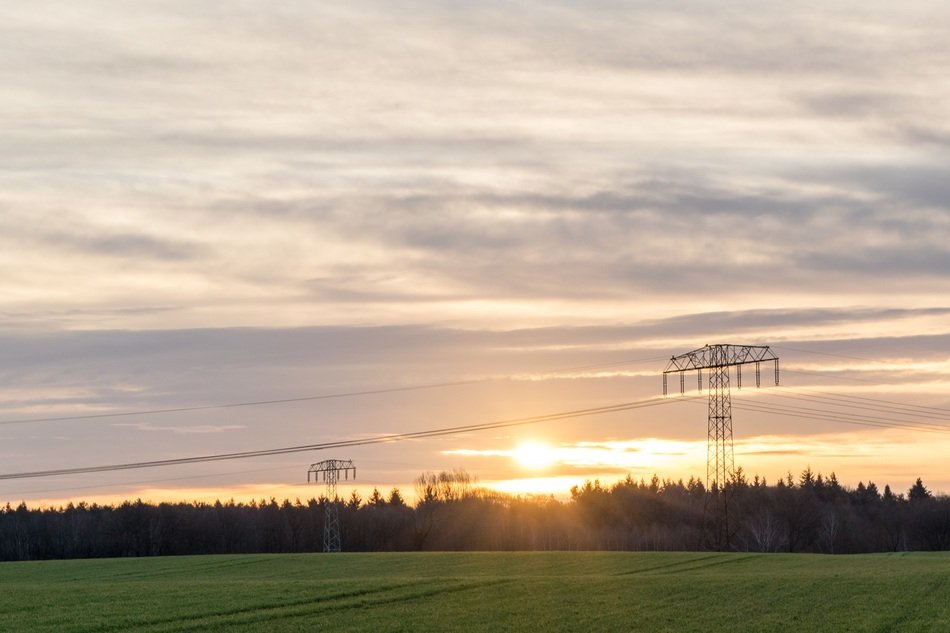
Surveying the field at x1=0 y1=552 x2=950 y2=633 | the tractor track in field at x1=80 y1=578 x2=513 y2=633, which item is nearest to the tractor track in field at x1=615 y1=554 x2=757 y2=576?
the field at x1=0 y1=552 x2=950 y2=633

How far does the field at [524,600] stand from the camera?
1989 inches

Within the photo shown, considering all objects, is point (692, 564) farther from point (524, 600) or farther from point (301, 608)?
point (301, 608)

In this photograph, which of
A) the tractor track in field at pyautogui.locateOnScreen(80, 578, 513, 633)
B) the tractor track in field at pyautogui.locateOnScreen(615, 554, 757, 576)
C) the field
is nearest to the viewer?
the field

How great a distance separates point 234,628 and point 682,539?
6247 inches

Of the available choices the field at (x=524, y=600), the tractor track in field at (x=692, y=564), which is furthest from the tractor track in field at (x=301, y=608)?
the tractor track in field at (x=692, y=564)

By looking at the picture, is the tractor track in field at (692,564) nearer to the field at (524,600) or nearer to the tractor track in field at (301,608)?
the field at (524,600)

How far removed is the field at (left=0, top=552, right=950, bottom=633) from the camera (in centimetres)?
5053

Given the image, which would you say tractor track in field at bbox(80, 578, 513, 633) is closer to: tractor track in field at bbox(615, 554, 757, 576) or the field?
the field

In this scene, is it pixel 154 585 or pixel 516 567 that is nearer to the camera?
pixel 154 585

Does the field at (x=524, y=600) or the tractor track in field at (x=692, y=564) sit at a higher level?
the field at (x=524, y=600)

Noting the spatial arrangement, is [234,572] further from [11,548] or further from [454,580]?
[11,548]

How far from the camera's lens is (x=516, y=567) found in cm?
9125

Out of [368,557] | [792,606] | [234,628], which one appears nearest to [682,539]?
[368,557]

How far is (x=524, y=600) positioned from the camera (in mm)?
60000
